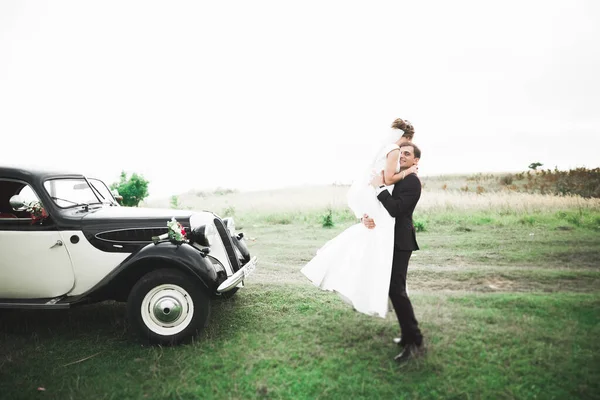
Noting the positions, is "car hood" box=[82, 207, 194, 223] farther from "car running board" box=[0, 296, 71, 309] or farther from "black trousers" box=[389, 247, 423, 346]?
"black trousers" box=[389, 247, 423, 346]

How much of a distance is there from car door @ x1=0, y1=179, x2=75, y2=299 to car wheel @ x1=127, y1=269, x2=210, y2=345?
1.09m

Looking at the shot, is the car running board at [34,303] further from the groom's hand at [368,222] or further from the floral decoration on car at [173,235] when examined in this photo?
the groom's hand at [368,222]

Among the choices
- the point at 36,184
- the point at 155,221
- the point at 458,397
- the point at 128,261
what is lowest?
the point at 458,397

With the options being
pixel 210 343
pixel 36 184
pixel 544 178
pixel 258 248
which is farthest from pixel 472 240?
pixel 544 178

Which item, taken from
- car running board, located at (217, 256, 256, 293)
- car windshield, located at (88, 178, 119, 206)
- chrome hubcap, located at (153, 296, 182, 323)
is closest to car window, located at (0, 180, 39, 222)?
car windshield, located at (88, 178, 119, 206)

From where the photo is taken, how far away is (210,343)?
177 inches

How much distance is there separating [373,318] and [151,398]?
112 inches

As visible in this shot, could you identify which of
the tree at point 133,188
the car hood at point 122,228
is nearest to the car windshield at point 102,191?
the car hood at point 122,228

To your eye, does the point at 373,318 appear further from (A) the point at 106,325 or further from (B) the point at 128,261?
(A) the point at 106,325

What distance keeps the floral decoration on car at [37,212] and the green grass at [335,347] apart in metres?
1.52

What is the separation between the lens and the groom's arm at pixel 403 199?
3912 mm

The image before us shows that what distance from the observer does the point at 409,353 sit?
3.95 m

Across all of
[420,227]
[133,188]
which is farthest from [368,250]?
[133,188]

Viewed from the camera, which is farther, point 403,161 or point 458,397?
point 403,161
